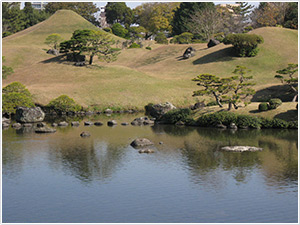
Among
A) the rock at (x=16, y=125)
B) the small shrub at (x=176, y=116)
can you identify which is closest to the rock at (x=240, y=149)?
the small shrub at (x=176, y=116)

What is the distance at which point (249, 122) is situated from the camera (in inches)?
2247

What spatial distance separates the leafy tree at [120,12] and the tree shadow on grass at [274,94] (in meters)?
116

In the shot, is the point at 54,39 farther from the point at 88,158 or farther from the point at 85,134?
the point at 88,158

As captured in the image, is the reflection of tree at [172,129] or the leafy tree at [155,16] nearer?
the reflection of tree at [172,129]

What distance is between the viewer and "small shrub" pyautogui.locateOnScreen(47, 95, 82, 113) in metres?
74.8

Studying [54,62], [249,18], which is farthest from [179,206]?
[249,18]

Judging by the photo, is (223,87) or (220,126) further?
(223,87)

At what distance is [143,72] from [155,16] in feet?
260

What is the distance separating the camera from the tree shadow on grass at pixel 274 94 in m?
79.0

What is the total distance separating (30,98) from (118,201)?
50.4 m

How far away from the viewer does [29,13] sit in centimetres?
18438

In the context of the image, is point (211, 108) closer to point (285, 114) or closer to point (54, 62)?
point (285, 114)

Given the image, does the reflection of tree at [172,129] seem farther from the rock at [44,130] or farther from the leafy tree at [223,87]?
the rock at [44,130]

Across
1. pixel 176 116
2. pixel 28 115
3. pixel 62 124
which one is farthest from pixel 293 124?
pixel 28 115
